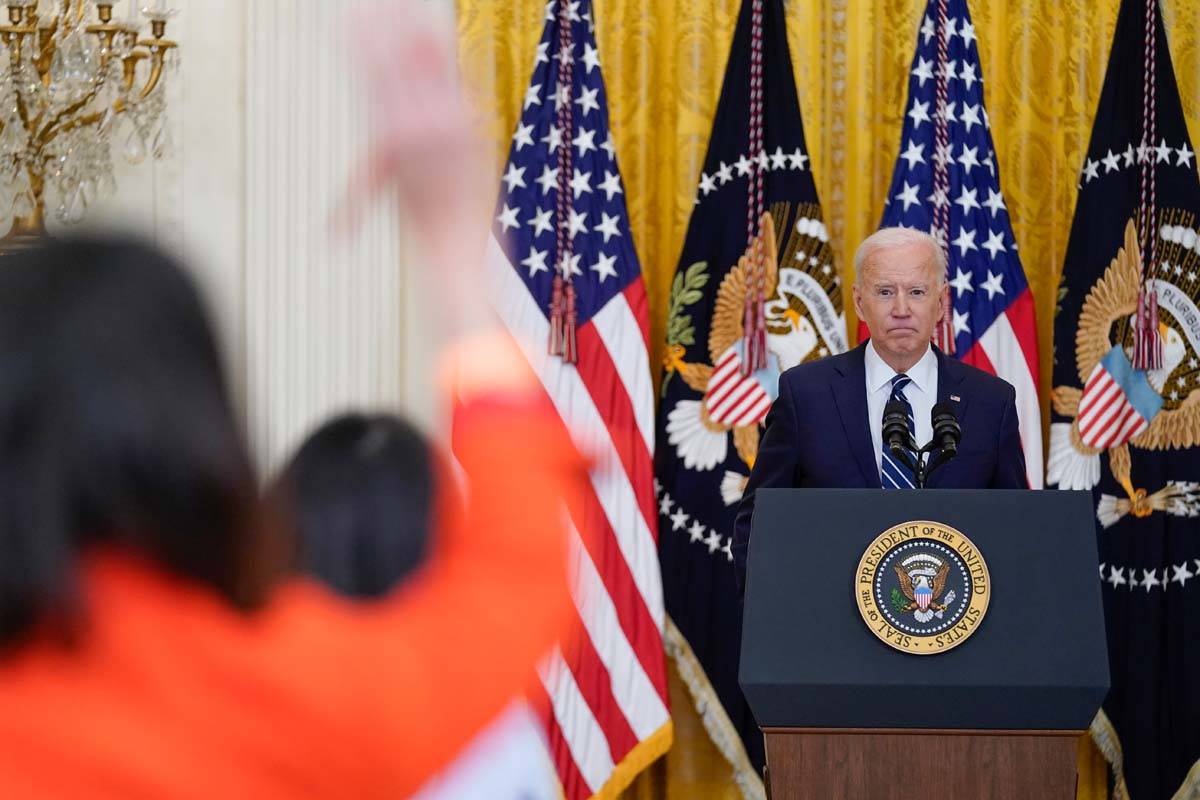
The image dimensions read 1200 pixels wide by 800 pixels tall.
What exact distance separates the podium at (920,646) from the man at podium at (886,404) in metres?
0.58

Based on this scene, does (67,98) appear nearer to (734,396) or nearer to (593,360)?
(593,360)

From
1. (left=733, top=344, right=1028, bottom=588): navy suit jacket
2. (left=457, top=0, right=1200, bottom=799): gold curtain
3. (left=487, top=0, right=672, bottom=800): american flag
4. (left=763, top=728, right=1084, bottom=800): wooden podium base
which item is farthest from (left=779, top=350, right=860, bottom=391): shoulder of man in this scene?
(left=457, top=0, right=1200, bottom=799): gold curtain

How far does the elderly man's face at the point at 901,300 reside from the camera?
3965mm

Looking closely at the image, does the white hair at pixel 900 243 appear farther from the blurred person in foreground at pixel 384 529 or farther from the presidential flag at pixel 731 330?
the blurred person in foreground at pixel 384 529

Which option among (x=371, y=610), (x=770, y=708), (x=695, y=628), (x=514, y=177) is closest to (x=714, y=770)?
(x=695, y=628)

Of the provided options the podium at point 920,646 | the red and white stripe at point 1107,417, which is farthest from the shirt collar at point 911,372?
the red and white stripe at point 1107,417

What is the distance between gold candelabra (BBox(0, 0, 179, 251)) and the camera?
516 cm

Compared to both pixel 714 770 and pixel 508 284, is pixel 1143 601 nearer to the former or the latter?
pixel 714 770

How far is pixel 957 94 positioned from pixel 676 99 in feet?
3.37

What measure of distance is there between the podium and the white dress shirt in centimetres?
77

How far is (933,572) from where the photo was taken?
3029mm

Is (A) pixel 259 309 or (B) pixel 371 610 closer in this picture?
(B) pixel 371 610

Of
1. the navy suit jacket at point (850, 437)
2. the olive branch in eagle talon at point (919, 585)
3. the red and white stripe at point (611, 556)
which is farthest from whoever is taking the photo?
the red and white stripe at point (611, 556)

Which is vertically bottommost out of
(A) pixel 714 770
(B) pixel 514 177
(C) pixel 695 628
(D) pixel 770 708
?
(A) pixel 714 770
